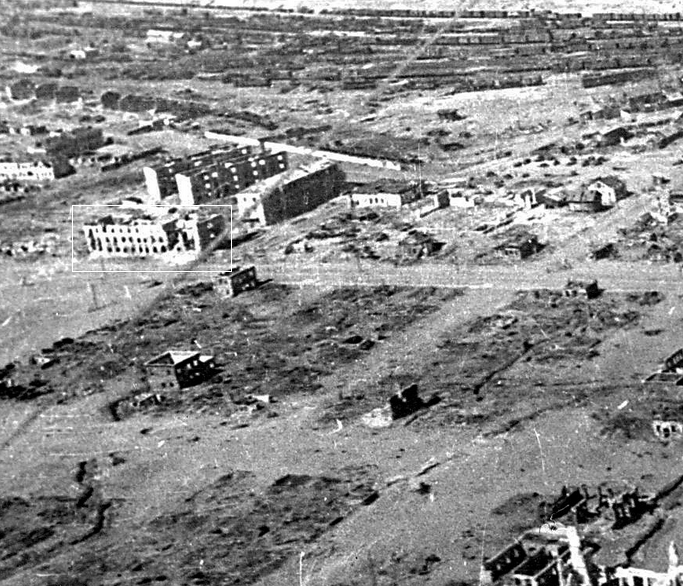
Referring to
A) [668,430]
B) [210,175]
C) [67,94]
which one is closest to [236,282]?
[210,175]

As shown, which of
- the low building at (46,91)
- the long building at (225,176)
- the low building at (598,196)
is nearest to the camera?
the low building at (598,196)

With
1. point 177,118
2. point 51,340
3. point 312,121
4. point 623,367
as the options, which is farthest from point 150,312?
point 177,118

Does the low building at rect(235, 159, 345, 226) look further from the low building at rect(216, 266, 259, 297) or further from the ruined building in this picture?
the low building at rect(216, 266, 259, 297)

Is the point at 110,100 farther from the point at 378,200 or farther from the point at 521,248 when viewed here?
the point at 521,248

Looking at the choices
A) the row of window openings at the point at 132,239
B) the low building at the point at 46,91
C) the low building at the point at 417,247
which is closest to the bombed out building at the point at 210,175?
the row of window openings at the point at 132,239

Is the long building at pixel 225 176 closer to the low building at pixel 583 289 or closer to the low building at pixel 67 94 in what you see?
the low building at pixel 583 289

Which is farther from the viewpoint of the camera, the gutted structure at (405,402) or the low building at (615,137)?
the low building at (615,137)

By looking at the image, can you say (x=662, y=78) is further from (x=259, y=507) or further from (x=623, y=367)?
(x=259, y=507)
